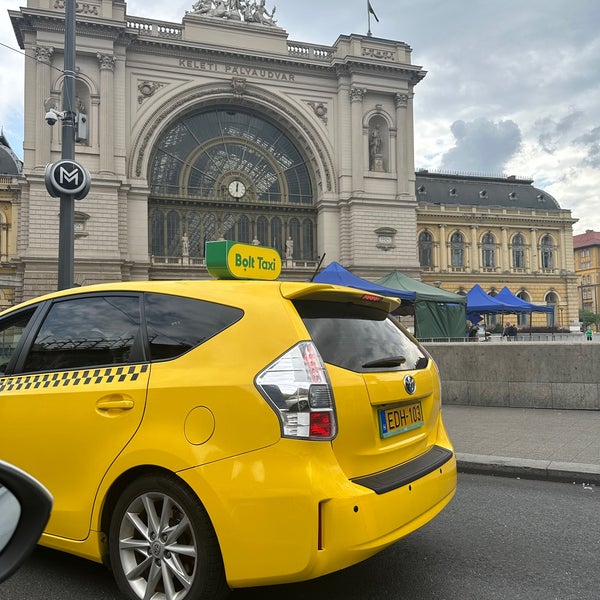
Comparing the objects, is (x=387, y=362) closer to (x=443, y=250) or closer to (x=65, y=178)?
(x=65, y=178)

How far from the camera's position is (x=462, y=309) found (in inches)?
870

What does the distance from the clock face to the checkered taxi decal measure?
42.6 m

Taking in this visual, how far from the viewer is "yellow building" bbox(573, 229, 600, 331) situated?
107 meters

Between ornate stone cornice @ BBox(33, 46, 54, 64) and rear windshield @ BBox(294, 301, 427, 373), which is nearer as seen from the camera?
rear windshield @ BBox(294, 301, 427, 373)

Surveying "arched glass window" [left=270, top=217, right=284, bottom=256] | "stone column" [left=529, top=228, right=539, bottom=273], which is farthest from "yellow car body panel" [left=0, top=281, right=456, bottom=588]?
"stone column" [left=529, top=228, right=539, bottom=273]

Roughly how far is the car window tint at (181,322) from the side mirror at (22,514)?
1.69 m

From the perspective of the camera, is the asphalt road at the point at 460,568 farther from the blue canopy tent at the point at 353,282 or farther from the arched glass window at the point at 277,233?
the arched glass window at the point at 277,233

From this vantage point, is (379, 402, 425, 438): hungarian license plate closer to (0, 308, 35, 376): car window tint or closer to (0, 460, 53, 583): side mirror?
(0, 460, 53, 583): side mirror


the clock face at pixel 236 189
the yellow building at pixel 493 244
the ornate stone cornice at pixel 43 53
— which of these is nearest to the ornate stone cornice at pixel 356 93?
the clock face at pixel 236 189

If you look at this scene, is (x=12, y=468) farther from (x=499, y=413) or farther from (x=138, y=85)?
(x=138, y=85)

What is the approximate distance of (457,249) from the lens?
6388 centimetres

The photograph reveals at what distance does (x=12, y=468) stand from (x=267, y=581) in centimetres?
162

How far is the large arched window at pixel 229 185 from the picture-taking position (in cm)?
4353

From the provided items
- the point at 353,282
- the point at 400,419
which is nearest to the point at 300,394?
the point at 400,419
